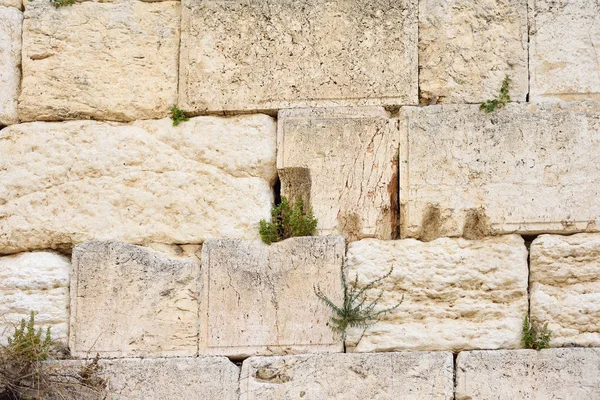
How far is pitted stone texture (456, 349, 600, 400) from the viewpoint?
574 cm

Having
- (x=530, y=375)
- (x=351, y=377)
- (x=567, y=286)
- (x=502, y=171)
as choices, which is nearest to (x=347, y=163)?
(x=502, y=171)

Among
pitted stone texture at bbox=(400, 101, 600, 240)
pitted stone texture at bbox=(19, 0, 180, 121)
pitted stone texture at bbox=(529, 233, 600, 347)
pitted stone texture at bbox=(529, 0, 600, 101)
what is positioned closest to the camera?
pitted stone texture at bbox=(529, 233, 600, 347)

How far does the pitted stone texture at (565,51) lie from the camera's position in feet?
20.5

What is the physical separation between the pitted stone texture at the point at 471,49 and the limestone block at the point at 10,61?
237 centimetres

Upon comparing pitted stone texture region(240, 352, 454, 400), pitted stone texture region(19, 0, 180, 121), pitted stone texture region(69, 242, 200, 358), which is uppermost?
pitted stone texture region(19, 0, 180, 121)

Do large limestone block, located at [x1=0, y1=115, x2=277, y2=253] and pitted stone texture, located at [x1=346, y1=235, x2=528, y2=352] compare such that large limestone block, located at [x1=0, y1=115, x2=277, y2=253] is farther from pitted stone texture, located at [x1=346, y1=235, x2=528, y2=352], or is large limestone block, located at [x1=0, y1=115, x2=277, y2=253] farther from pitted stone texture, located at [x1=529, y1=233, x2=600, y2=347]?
pitted stone texture, located at [x1=529, y1=233, x2=600, y2=347]

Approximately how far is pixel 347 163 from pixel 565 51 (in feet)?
4.56

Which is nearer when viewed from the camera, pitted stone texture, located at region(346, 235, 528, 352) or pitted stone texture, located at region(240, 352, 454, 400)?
pitted stone texture, located at region(240, 352, 454, 400)

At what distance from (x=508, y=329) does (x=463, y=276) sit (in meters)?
0.36

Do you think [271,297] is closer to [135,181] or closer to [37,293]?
[135,181]

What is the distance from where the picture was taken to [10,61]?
6.58 m

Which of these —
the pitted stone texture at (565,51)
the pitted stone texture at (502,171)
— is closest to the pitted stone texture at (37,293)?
the pitted stone texture at (502,171)

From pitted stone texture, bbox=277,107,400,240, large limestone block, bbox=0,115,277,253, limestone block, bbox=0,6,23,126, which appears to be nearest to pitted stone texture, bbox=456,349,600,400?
pitted stone texture, bbox=277,107,400,240

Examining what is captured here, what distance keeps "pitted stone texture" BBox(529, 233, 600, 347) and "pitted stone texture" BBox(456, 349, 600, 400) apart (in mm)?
122
